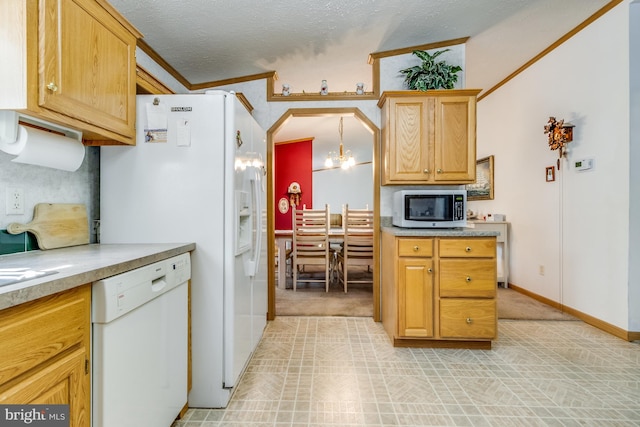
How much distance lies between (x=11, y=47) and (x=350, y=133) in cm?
617

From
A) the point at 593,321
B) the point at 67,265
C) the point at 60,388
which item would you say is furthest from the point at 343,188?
the point at 60,388

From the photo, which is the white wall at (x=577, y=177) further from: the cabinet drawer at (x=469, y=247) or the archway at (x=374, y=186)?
the archway at (x=374, y=186)

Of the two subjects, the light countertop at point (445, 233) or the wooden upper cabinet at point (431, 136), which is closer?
the light countertop at point (445, 233)

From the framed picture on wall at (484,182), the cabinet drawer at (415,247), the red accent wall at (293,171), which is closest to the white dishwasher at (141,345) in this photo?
the cabinet drawer at (415,247)

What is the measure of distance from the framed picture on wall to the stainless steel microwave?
2361 millimetres

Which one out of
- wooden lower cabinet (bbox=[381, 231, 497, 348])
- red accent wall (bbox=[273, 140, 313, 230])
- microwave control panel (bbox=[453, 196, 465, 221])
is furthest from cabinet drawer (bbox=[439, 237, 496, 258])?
red accent wall (bbox=[273, 140, 313, 230])

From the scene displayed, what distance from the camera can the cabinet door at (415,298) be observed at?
8.02 feet

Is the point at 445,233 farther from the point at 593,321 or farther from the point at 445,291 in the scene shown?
the point at 593,321

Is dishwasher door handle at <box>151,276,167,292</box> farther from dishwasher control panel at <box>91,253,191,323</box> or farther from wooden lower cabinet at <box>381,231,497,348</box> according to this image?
wooden lower cabinet at <box>381,231,497,348</box>

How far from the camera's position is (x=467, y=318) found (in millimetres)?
2404

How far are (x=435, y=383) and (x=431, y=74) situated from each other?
8.18 ft

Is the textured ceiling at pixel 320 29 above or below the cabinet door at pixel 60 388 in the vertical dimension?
above

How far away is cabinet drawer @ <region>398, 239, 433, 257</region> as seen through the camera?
244cm

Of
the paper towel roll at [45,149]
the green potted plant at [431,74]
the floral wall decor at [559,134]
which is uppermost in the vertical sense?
the green potted plant at [431,74]
